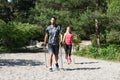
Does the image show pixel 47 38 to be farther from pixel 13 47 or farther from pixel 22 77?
pixel 13 47

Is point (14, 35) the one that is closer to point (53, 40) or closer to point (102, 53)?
point (102, 53)

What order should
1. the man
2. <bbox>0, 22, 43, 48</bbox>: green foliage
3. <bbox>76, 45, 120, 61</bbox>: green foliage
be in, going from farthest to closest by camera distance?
1. <bbox>0, 22, 43, 48</bbox>: green foliage
2. <bbox>76, 45, 120, 61</bbox>: green foliage
3. the man

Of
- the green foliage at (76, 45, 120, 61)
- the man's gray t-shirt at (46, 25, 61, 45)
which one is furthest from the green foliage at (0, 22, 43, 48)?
the man's gray t-shirt at (46, 25, 61, 45)

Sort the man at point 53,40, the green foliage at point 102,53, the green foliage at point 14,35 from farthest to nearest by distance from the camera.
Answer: the green foliage at point 14,35 → the green foliage at point 102,53 → the man at point 53,40

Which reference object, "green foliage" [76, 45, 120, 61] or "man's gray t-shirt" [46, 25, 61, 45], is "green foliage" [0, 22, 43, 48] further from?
"man's gray t-shirt" [46, 25, 61, 45]

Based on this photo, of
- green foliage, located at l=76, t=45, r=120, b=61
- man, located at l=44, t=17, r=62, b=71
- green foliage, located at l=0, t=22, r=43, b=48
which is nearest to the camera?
man, located at l=44, t=17, r=62, b=71

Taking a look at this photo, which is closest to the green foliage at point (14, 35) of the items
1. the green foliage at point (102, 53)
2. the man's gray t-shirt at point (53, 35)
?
the green foliage at point (102, 53)

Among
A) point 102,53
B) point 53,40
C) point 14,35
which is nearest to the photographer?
point 53,40

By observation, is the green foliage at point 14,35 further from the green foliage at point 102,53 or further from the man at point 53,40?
the man at point 53,40

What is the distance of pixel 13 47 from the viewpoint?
3272cm

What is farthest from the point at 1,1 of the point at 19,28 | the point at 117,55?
the point at 117,55

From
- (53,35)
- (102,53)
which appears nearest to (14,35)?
(102,53)

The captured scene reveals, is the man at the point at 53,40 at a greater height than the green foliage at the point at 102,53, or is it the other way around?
the man at the point at 53,40

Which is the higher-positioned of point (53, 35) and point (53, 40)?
point (53, 35)
